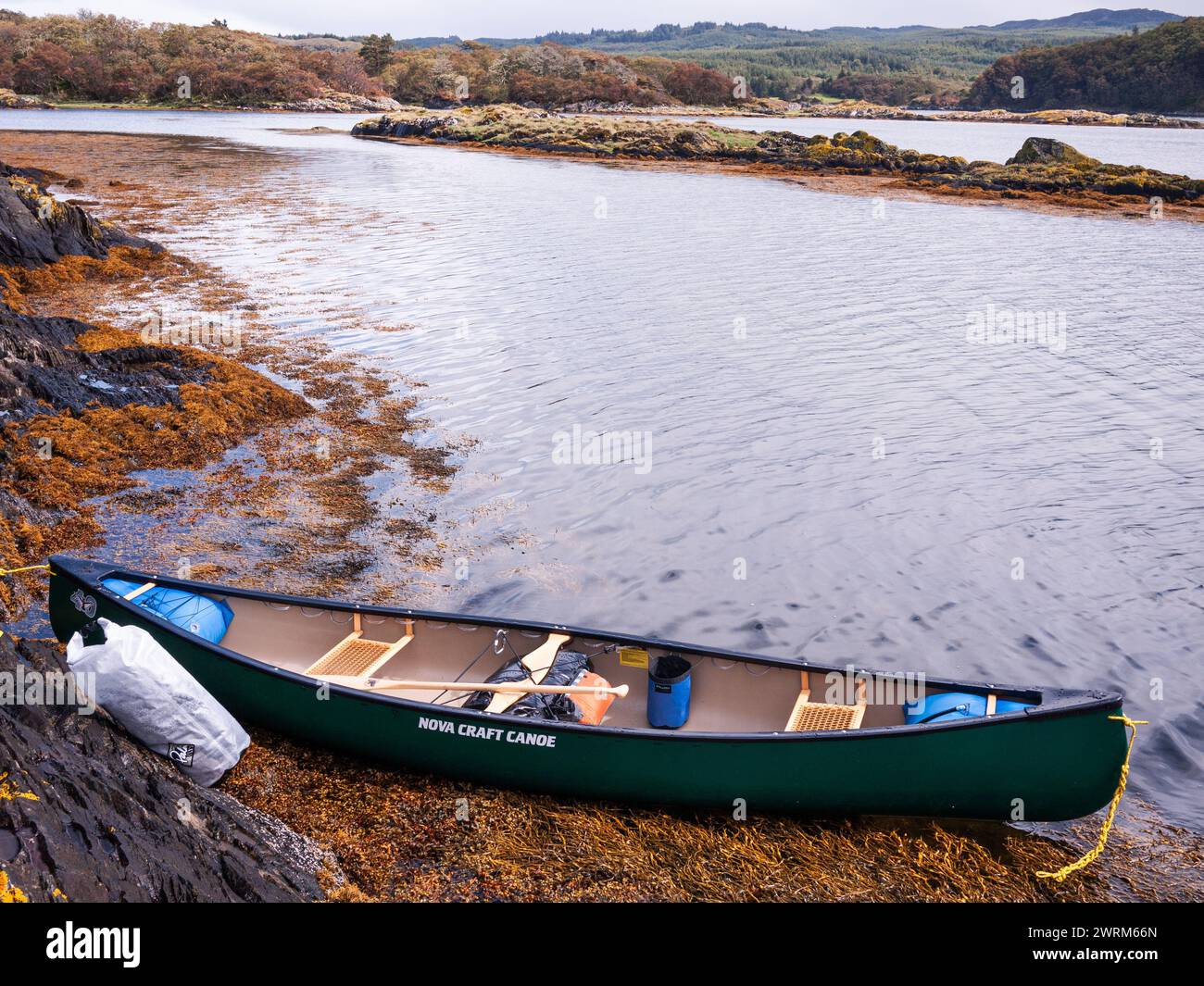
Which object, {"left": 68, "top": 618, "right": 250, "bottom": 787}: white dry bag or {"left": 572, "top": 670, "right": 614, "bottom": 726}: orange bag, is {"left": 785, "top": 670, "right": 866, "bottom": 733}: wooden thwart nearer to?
{"left": 572, "top": 670, "right": 614, "bottom": 726}: orange bag

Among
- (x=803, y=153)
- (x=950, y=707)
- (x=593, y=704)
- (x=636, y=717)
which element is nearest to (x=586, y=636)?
(x=593, y=704)

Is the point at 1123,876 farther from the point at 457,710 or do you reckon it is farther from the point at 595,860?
the point at 457,710

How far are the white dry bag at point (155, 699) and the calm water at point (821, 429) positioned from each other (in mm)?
4288

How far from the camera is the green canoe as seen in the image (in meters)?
7.91

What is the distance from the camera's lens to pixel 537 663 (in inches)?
382

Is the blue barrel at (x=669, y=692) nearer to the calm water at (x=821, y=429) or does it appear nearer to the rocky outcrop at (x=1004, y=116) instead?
the calm water at (x=821, y=429)

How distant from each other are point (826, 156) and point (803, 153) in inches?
118

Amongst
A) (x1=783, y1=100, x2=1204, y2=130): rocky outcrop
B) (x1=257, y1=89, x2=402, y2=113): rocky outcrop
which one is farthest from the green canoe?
(x1=257, y1=89, x2=402, y2=113): rocky outcrop

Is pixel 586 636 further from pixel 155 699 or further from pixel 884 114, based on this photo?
pixel 884 114

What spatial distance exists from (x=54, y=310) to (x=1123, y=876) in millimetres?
26173

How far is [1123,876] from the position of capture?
8.10m
